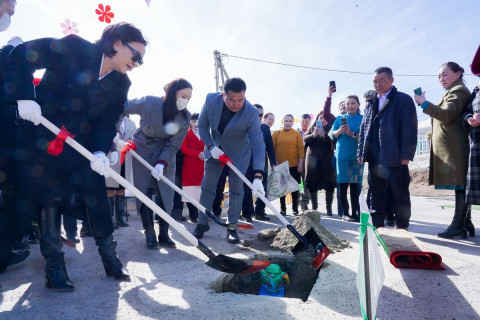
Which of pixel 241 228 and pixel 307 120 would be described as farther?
pixel 307 120

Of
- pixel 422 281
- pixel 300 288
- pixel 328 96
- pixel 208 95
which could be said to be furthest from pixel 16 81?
pixel 328 96

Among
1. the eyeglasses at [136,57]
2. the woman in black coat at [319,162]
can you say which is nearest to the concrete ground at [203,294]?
the eyeglasses at [136,57]

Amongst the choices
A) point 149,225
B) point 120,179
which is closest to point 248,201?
point 149,225

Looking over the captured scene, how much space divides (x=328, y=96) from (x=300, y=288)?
3382 millimetres

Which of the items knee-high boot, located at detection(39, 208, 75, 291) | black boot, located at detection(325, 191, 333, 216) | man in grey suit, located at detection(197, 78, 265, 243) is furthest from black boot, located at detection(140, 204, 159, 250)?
black boot, located at detection(325, 191, 333, 216)

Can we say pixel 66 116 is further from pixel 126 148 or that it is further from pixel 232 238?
pixel 232 238

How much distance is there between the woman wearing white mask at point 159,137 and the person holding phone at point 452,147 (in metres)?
2.49

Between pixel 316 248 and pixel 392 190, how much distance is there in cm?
147

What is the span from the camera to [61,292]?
6.51 feet

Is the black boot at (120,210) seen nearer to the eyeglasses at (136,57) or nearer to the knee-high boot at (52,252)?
the knee-high boot at (52,252)

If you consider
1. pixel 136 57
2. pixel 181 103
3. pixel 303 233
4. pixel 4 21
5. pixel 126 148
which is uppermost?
pixel 4 21

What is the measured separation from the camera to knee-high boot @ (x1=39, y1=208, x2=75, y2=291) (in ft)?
6.58

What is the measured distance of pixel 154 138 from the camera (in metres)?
3.20

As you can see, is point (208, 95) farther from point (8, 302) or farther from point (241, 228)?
point (8, 302)
